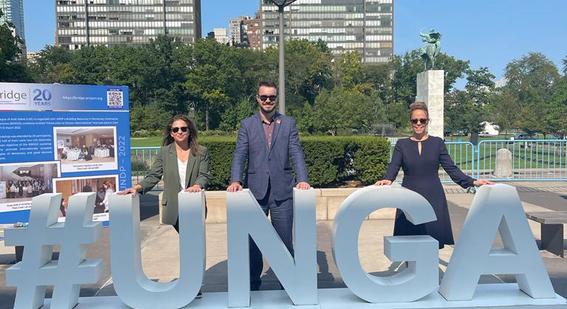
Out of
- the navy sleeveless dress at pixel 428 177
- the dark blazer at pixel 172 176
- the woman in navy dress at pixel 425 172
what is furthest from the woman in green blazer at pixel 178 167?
the navy sleeveless dress at pixel 428 177

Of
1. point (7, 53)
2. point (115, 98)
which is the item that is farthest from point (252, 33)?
point (115, 98)

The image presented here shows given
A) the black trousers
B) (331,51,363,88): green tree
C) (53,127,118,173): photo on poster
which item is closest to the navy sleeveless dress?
the black trousers

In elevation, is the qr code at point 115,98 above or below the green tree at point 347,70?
below

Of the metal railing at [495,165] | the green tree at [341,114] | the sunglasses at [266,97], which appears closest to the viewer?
the sunglasses at [266,97]

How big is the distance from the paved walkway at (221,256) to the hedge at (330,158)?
1.02 m

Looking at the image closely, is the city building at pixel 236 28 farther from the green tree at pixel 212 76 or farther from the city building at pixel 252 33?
Answer: the green tree at pixel 212 76

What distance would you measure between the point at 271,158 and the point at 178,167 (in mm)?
797

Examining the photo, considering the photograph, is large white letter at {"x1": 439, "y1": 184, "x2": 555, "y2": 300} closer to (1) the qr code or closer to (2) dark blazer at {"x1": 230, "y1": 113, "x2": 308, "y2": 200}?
(2) dark blazer at {"x1": 230, "y1": 113, "x2": 308, "y2": 200}

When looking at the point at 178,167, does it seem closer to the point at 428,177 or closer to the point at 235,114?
the point at 428,177

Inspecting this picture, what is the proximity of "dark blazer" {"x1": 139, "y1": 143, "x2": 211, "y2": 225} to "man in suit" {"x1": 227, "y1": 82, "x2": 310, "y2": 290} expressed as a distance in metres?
0.28

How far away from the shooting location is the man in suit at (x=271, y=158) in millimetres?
3936

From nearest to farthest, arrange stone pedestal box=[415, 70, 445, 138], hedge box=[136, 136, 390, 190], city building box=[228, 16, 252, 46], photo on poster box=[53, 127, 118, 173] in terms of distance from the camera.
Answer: photo on poster box=[53, 127, 118, 173]
hedge box=[136, 136, 390, 190]
stone pedestal box=[415, 70, 445, 138]
city building box=[228, 16, 252, 46]

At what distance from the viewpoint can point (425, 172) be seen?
13.4 feet

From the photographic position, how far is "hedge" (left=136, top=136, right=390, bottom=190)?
8500 mm
